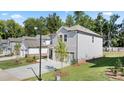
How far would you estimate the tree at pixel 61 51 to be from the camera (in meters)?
8.97

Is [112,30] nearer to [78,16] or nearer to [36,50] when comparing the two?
[78,16]

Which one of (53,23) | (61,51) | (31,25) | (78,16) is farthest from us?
(53,23)

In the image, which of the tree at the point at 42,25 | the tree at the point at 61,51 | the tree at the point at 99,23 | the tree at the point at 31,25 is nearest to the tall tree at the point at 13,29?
the tree at the point at 31,25

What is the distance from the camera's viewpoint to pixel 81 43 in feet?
29.8

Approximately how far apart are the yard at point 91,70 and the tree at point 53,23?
1.22 meters

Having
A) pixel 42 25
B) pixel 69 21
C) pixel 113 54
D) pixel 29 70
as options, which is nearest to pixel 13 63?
pixel 29 70

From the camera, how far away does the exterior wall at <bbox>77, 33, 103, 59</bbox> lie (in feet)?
29.5

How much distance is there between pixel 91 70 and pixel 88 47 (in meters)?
0.70

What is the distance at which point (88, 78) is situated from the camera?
8.67 metres

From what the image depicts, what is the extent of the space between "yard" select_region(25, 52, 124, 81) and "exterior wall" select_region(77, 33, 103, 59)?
7.0 inches
